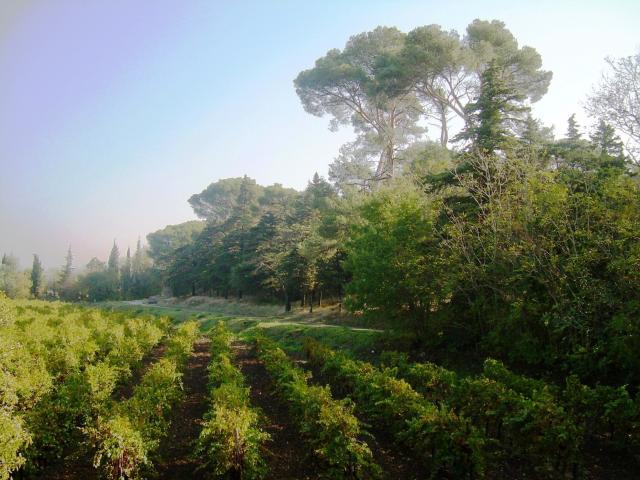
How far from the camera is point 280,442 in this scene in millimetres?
9047

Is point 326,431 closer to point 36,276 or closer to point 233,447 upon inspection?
point 233,447

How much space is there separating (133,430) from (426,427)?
5058 millimetres

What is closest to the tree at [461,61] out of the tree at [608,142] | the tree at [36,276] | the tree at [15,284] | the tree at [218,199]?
the tree at [608,142]

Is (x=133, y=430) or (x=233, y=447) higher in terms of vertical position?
(x=133, y=430)

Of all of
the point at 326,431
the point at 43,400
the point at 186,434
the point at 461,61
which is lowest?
the point at 186,434

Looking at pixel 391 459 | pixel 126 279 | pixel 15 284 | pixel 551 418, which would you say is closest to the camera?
pixel 551 418

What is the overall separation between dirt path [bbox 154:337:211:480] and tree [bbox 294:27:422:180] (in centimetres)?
2468

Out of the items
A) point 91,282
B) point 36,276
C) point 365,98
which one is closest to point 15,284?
point 36,276

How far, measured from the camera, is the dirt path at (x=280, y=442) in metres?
7.59

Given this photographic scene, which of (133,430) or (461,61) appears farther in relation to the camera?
(461,61)

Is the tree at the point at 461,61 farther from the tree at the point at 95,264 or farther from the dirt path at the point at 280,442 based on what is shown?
the tree at the point at 95,264

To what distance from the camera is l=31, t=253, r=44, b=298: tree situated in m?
91.3

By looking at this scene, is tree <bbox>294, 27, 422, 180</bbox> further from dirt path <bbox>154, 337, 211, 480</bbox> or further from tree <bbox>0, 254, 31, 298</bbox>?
tree <bbox>0, 254, 31, 298</bbox>

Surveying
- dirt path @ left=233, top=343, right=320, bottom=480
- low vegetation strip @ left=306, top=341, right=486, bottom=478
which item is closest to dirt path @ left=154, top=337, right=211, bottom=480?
dirt path @ left=233, top=343, right=320, bottom=480
